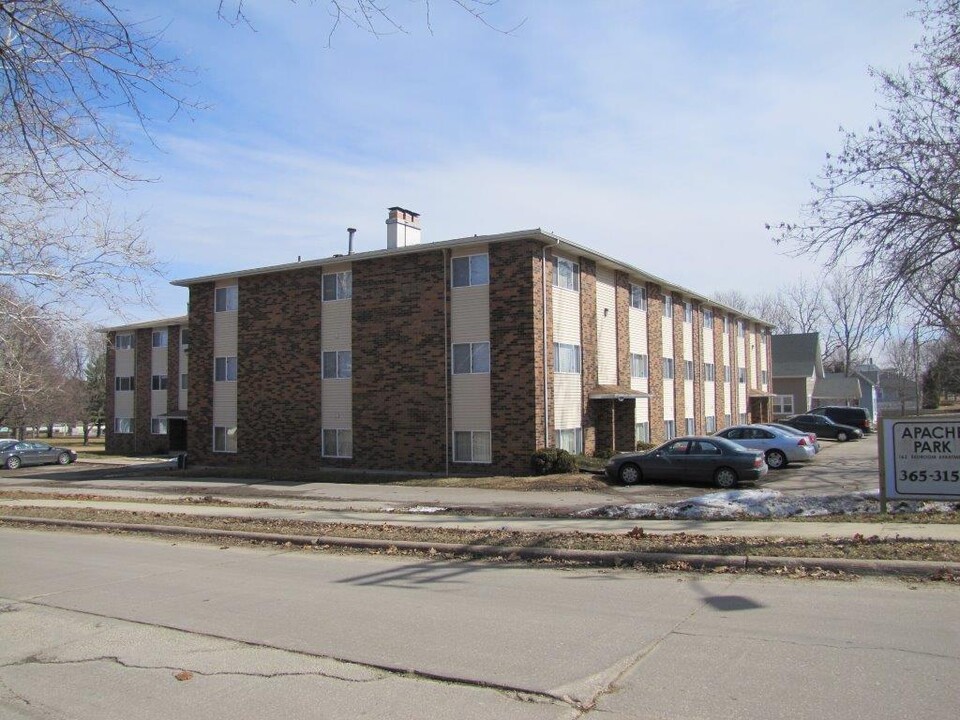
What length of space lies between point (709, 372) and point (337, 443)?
21.5 metres

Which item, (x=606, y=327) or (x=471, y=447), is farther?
(x=606, y=327)

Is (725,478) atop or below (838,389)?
below

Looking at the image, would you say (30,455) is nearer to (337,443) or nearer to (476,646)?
(337,443)

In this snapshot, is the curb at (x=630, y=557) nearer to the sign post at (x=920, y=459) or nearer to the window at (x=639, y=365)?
the sign post at (x=920, y=459)

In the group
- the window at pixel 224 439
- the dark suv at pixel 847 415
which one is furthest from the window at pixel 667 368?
the dark suv at pixel 847 415

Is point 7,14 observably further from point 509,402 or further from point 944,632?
point 509,402

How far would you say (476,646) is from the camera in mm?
6035

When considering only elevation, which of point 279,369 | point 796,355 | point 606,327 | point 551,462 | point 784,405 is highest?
point 796,355

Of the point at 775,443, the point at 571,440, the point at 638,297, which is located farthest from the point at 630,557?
the point at 638,297

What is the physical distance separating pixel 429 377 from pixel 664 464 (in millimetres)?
8318

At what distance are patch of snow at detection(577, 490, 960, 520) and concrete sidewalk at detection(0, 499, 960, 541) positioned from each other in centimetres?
97

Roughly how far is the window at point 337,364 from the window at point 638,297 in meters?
11.5

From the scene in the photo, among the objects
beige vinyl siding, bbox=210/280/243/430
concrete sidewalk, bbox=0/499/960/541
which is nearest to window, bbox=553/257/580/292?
concrete sidewalk, bbox=0/499/960/541

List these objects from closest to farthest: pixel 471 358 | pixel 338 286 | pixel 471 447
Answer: pixel 471 447 < pixel 471 358 < pixel 338 286
